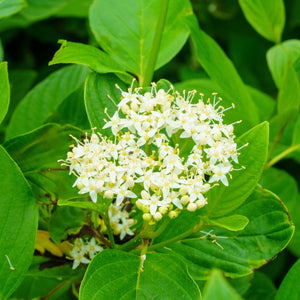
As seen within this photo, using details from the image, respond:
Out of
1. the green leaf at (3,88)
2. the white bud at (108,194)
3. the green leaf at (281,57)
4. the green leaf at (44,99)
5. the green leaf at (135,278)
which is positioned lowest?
the green leaf at (135,278)

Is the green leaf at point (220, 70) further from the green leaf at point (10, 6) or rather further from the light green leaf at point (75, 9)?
the light green leaf at point (75, 9)

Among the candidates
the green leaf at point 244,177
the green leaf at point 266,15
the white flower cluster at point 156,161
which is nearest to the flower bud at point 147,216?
the white flower cluster at point 156,161

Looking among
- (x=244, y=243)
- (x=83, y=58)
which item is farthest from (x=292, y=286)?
(x=83, y=58)

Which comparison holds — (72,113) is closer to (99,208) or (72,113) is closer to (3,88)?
(3,88)

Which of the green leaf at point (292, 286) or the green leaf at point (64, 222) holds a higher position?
the green leaf at point (64, 222)

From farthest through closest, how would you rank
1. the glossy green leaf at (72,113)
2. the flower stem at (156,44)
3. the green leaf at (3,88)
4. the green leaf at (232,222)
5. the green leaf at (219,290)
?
the glossy green leaf at (72,113), the flower stem at (156,44), the green leaf at (3,88), the green leaf at (232,222), the green leaf at (219,290)

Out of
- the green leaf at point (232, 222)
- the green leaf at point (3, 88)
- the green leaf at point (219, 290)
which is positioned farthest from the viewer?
the green leaf at point (3, 88)

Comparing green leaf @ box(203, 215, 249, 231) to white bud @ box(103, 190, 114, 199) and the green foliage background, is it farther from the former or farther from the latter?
white bud @ box(103, 190, 114, 199)
